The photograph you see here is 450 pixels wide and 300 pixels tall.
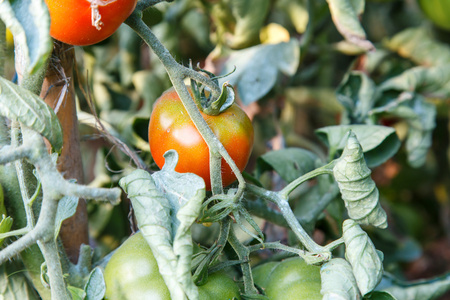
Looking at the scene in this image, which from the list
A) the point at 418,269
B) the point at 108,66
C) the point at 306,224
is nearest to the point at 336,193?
the point at 306,224

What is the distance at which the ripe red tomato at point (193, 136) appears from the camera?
1.55 ft

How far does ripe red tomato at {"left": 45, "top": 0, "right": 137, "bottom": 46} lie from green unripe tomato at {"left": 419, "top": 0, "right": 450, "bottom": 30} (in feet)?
2.49

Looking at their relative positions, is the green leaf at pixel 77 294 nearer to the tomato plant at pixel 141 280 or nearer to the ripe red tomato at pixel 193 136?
the tomato plant at pixel 141 280

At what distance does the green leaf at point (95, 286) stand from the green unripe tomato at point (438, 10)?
2.82 ft

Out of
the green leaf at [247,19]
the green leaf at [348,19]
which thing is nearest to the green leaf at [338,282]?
the green leaf at [348,19]

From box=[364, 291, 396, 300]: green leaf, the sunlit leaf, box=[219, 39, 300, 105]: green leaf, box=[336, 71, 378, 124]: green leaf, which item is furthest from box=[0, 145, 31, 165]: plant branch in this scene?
the sunlit leaf

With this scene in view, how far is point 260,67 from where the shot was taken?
822mm

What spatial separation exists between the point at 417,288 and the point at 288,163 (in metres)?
0.28

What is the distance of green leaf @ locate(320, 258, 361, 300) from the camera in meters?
0.40

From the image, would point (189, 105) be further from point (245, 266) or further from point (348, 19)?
A: point (348, 19)

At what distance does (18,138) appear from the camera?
17.4 inches

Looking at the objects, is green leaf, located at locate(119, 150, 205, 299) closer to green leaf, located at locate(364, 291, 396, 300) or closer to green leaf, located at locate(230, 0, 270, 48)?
green leaf, located at locate(364, 291, 396, 300)

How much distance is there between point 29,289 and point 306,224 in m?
0.38

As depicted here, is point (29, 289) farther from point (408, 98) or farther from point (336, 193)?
point (408, 98)
